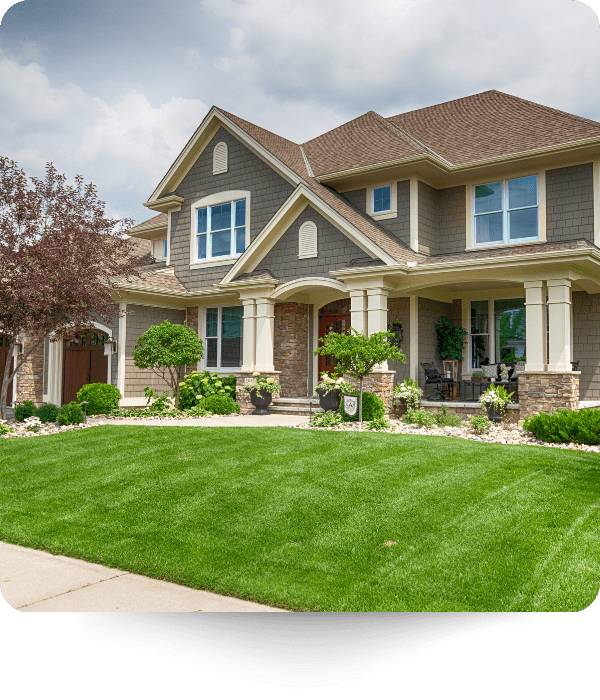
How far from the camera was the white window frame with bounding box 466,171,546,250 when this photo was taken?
14641 millimetres

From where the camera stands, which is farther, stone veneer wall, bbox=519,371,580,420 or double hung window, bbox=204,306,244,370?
double hung window, bbox=204,306,244,370

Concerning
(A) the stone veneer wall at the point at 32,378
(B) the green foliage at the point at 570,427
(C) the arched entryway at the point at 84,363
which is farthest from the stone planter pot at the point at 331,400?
(A) the stone veneer wall at the point at 32,378

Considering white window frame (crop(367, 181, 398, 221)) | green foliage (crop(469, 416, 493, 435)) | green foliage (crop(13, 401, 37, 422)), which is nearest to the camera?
green foliage (crop(469, 416, 493, 435))

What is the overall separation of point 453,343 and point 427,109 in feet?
27.5

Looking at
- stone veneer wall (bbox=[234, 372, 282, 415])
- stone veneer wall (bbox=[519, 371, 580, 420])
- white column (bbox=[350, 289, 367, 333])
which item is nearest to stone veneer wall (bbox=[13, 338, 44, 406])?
stone veneer wall (bbox=[234, 372, 282, 415])

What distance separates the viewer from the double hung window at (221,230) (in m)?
18.5

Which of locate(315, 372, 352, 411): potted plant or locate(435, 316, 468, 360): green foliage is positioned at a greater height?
locate(435, 316, 468, 360): green foliage

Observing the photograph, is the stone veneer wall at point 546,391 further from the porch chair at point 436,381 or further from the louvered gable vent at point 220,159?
the louvered gable vent at point 220,159

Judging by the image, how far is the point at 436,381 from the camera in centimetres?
1477

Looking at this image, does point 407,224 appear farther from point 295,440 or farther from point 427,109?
point 295,440

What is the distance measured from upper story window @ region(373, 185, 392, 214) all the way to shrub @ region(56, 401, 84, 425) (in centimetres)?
919

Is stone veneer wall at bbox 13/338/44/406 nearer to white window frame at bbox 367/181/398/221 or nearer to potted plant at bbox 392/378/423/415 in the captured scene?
white window frame at bbox 367/181/398/221

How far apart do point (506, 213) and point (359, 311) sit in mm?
4523

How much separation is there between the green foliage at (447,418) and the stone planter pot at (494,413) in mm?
631
